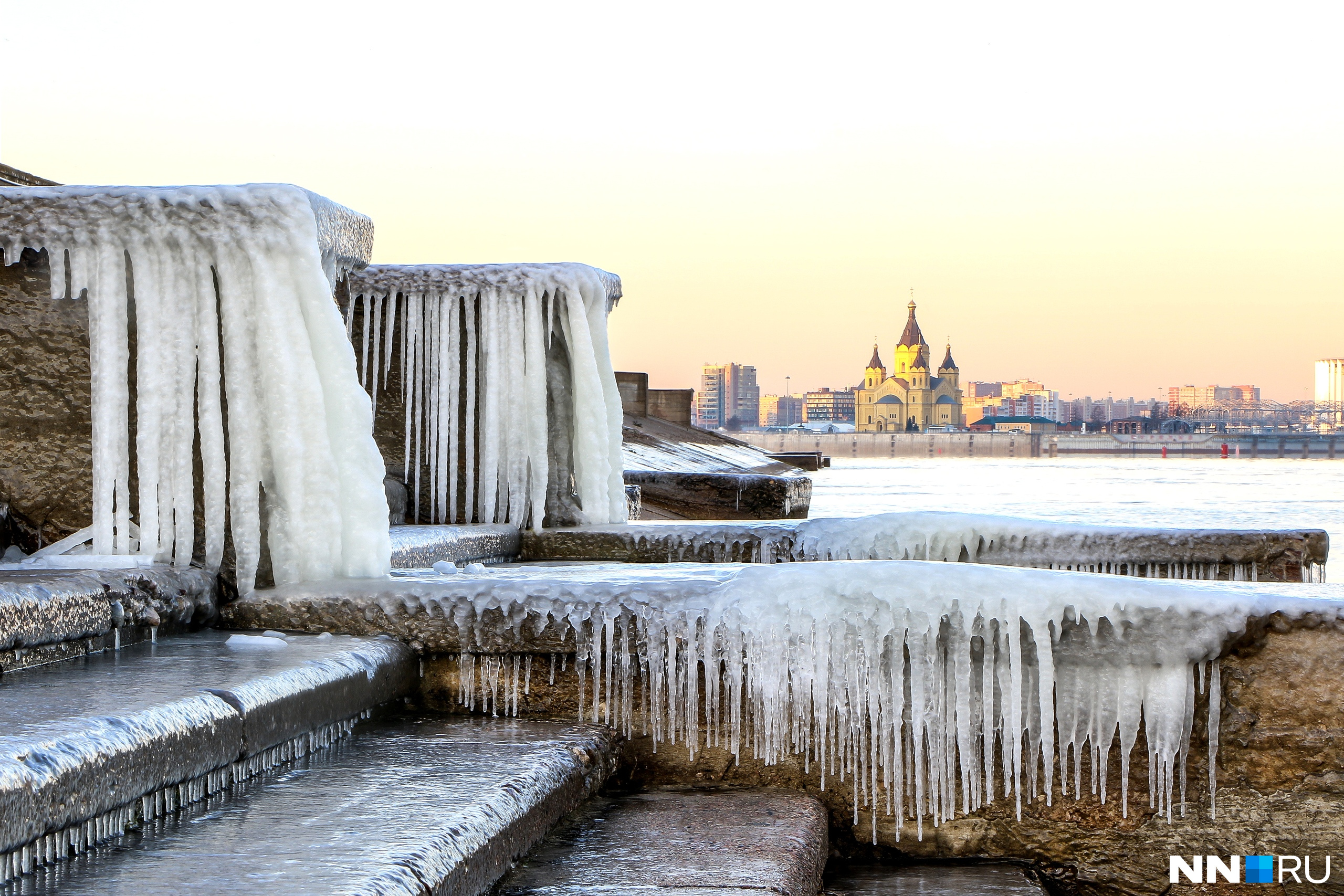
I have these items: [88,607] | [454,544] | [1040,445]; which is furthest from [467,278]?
[1040,445]

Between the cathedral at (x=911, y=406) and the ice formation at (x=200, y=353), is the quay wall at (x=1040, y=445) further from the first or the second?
the ice formation at (x=200, y=353)

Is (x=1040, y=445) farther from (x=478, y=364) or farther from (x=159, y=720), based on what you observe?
(x=159, y=720)

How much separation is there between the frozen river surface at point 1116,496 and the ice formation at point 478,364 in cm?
286

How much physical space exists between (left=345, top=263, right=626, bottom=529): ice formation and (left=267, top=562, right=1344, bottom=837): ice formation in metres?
3.05

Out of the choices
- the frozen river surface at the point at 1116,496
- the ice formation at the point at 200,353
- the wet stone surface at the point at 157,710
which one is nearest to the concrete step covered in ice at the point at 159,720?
the wet stone surface at the point at 157,710

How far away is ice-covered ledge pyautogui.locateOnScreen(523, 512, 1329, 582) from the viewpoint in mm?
5383

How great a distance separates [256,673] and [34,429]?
63.2 inches

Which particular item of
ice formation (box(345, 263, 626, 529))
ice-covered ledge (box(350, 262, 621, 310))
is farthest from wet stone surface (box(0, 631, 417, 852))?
ice-covered ledge (box(350, 262, 621, 310))

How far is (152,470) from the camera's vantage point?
398cm

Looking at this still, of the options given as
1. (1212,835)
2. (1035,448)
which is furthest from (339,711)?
(1035,448)

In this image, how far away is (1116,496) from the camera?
26922 millimetres

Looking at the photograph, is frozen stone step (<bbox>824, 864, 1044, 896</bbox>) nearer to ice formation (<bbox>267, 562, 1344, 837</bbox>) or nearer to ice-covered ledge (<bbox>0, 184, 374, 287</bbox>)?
ice formation (<bbox>267, 562, 1344, 837</bbox>)

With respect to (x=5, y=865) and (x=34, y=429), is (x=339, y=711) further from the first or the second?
(x=34, y=429)

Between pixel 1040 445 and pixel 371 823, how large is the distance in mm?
134938
